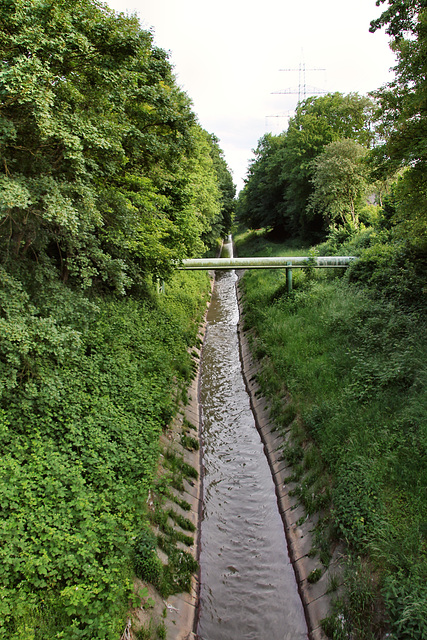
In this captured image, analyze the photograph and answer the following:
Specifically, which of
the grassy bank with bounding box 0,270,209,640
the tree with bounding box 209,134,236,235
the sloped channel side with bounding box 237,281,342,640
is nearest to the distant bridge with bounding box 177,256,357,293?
the sloped channel side with bounding box 237,281,342,640

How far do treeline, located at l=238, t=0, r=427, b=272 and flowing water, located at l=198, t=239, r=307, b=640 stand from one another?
8.75 m

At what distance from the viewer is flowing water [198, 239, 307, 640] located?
714 centimetres

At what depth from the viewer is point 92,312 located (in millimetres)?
9484

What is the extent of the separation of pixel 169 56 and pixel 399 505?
14.3 m

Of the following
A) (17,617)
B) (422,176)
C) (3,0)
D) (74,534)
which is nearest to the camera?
(17,617)

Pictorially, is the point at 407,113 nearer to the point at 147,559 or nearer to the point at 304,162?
the point at 147,559

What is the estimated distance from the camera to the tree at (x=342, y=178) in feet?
94.1

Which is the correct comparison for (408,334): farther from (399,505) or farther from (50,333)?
(50,333)

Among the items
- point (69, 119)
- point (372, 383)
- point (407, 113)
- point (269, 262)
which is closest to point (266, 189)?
point (269, 262)

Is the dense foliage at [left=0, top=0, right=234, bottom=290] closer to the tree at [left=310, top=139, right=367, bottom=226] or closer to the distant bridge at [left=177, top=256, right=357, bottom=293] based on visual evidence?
the distant bridge at [left=177, top=256, right=357, bottom=293]

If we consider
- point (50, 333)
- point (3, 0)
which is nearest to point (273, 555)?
point (50, 333)

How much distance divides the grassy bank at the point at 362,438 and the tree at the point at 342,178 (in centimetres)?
1509

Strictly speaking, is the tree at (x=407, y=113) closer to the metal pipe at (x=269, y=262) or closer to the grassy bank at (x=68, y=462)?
the metal pipe at (x=269, y=262)

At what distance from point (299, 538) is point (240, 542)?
132cm
